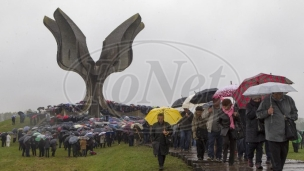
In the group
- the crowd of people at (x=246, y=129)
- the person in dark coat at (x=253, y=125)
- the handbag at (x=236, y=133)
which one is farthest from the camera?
the handbag at (x=236, y=133)

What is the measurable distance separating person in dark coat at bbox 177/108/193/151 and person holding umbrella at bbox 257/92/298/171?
13.0 feet

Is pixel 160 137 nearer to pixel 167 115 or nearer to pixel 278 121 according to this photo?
pixel 167 115

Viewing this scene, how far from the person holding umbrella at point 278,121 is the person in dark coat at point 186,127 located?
13.0 feet

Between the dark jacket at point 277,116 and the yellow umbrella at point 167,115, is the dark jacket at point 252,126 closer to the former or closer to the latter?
the dark jacket at point 277,116

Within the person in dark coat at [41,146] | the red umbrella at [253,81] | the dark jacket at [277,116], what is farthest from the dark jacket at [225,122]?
the person in dark coat at [41,146]

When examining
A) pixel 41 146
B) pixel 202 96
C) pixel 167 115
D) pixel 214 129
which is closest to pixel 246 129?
pixel 214 129

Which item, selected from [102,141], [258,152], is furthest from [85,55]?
[258,152]

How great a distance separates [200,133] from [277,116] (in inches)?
93.6

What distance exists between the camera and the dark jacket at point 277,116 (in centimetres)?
507

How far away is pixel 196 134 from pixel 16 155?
26.6ft

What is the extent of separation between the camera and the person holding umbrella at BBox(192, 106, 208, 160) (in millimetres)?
7309

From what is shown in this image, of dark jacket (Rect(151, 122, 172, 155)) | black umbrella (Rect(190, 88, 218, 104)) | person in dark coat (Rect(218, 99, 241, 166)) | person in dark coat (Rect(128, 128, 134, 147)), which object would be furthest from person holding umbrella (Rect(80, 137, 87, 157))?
person in dark coat (Rect(218, 99, 241, 166))

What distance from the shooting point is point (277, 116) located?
5.11 metres

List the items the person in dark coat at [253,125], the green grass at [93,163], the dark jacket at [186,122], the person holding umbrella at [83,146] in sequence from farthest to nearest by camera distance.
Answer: the person holding umbrella at [83,146] → the dark jacket at [186,122] → the green grass at [93,163] → the person in dark coat at [253,125]
